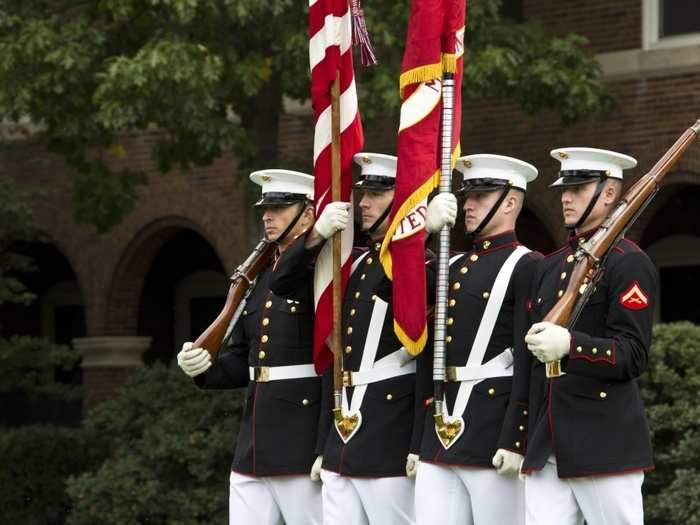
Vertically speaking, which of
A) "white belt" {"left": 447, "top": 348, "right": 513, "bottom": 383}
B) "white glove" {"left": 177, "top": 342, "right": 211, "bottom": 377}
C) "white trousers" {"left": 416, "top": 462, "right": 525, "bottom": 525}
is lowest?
"white trousers" {"left": 416, "top": 462, "right": 525, "bottom": 525}

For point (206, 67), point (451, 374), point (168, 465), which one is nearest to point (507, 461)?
point (451, 374)

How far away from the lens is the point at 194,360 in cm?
845

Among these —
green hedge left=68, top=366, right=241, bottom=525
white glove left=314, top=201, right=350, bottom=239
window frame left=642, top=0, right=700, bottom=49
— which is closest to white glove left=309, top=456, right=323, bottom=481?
white glove left=314, top=201, right=350, bottom=239

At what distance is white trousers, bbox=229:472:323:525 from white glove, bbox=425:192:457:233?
64.2 inches

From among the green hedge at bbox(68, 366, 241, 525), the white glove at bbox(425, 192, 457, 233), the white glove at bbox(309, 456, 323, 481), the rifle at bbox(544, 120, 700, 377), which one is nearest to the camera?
the rifle at bbox(544, 120, 700, 377)

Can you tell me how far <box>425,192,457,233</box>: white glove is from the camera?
735 centimetres

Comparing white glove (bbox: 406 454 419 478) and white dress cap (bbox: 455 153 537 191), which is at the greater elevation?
white dress cap (bbox: 455 153 537 191)

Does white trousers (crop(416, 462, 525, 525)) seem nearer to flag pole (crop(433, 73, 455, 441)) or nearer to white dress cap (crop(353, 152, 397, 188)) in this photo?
flag pole (crop(433, 73, 455, 441))

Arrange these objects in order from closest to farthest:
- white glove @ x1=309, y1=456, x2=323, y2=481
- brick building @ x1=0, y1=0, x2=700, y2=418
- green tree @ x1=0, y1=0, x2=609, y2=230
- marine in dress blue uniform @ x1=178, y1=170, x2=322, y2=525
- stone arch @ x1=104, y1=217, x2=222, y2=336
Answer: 1. white glove @ x1=309, y1=456, x2=323, y2=481
2. marine in dress blue uniform @ x1=178, y1=170, x2=322, y2=525
3. green tree @ x1=0, y1=0, x2=609, y2=230
4. brick building @ x1=0, y1=0, x2=700, y2=418
5. stone arch @ x1=104, y1=217, x2=222, y2=336

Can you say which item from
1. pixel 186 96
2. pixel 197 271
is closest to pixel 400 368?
pixel 186 96

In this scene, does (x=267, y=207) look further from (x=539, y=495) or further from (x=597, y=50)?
(x=597, y=50)

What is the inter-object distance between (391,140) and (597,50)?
208 cm

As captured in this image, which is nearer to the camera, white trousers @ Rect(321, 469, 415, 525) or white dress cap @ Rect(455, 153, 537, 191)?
white dress cap @ Rect(455, 153, 537, 191)

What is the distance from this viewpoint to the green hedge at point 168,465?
13672 mm
